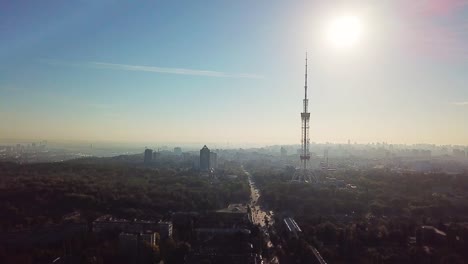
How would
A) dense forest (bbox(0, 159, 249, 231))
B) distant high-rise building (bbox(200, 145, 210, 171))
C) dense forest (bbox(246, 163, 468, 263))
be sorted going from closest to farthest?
dense forest (bbox(246, 163, 468, 263)) < dense forest (bbox(0, 159, 249, 231)) < distant high-rise building (bbox(200, 145, 210, 171))

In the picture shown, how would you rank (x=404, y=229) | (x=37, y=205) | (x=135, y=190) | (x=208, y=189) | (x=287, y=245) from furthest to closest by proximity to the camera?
(x=208, y=189) < (x=135, y=190) < (x=37, y=205) < (x=404, y=229) < (x=287, y=245)

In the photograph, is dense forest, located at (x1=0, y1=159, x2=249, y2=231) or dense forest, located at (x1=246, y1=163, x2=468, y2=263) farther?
dense forest, located at (x1=0, y1=159, x2=249, y2=231)

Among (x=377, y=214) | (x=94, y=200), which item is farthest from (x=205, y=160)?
(x=377, y=214)

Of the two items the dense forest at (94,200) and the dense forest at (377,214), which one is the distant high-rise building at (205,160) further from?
the dense forest at (94,200)

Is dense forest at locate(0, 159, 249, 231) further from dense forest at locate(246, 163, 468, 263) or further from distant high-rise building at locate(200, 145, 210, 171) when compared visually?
distant high-rise building at locate(200, 145, 210, 171)

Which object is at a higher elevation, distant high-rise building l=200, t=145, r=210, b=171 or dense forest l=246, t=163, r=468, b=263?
distant high-rise building l=200, t=145, r=210, b=171

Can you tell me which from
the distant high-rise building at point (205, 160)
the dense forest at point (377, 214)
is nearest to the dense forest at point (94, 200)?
the dense forest at point (377, 214)

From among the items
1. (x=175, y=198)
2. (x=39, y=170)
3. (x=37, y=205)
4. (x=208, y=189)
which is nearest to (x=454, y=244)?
(x=175, y=198)

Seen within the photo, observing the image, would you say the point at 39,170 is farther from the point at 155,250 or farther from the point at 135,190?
the point at 155,250

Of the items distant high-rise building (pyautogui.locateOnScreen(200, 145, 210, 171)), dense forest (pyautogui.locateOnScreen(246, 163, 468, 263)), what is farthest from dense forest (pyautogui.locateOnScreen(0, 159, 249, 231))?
distant high-rise building (pyautogui.locateOnScreen(200, 145, 210, 171))
